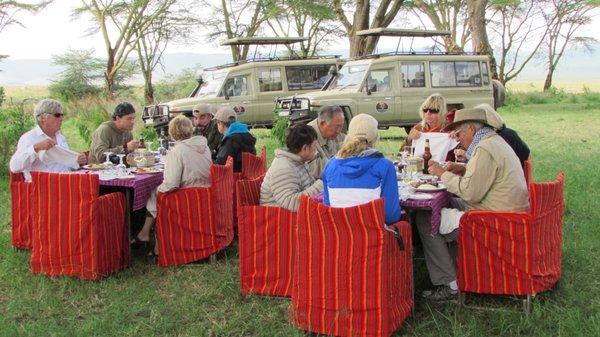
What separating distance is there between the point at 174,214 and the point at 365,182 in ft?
5.87

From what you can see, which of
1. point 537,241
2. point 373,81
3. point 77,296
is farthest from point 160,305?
point 373,81

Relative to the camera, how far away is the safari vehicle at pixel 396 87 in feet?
39.5

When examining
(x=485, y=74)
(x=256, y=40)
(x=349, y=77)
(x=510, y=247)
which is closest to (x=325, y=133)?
(x=510, y=247)

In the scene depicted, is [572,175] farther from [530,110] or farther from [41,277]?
[530,110]

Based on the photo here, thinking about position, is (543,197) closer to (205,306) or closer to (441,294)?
(441,294)

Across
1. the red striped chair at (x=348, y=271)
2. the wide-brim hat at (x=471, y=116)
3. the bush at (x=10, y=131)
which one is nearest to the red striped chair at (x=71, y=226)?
→ the red striped chair at (x=348, y=271)

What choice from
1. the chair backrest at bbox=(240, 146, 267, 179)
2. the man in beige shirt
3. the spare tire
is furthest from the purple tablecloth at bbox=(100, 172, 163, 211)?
the spare tire

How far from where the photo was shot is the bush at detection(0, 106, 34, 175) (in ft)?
28.5

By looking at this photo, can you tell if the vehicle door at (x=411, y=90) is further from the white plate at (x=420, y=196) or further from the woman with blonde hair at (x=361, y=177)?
the woman with blonde hair at (x=361, y=177)

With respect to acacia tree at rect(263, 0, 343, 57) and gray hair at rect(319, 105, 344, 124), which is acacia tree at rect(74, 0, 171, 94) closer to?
acacia tree at rect(263, 0, 343, 57)

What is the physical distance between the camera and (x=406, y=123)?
42.1ft

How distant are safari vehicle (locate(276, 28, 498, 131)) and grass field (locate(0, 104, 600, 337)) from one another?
7.01 metres

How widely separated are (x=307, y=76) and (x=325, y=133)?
9.15 meters

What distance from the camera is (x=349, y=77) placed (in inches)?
502
